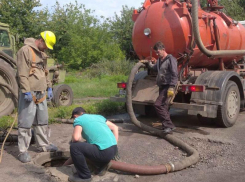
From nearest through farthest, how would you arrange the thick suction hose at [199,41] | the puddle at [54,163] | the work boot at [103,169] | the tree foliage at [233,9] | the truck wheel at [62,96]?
the work boot at [103,169], the puddle at [54,163], the thick suction hose at [199,41], the truck wheel at [62,96], the tree foliage at [233,9]

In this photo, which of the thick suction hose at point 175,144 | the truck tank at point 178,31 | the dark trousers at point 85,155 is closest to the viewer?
the dark trousers at point 85,155

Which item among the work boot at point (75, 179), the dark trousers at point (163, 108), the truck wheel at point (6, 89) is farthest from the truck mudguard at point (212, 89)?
the truck wheel at point (6, 89)

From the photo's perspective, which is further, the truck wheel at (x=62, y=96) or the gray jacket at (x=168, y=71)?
the truck wheel at (x=62, y=96)

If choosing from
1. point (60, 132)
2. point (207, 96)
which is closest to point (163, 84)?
point (207, 96)

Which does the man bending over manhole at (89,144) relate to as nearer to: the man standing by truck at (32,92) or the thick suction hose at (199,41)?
the man standing by truck at (32,92)

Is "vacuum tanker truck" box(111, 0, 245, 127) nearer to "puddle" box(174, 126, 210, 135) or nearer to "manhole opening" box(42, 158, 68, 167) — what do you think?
"puddle" box(174, 126, 210, 135)

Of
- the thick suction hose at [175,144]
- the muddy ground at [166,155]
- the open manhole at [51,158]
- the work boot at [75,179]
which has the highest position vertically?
the thick suction hose at [175,144]

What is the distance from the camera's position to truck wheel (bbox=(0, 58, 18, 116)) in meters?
8.08

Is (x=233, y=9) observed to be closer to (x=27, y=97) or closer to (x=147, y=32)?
(x=147, y=32)

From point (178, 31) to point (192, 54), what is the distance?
631mm

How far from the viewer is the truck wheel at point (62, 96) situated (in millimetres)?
9219

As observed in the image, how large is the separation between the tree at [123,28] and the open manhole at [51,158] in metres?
24.1

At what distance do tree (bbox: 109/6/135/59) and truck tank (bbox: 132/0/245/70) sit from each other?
2133cm

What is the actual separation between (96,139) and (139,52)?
400cm
